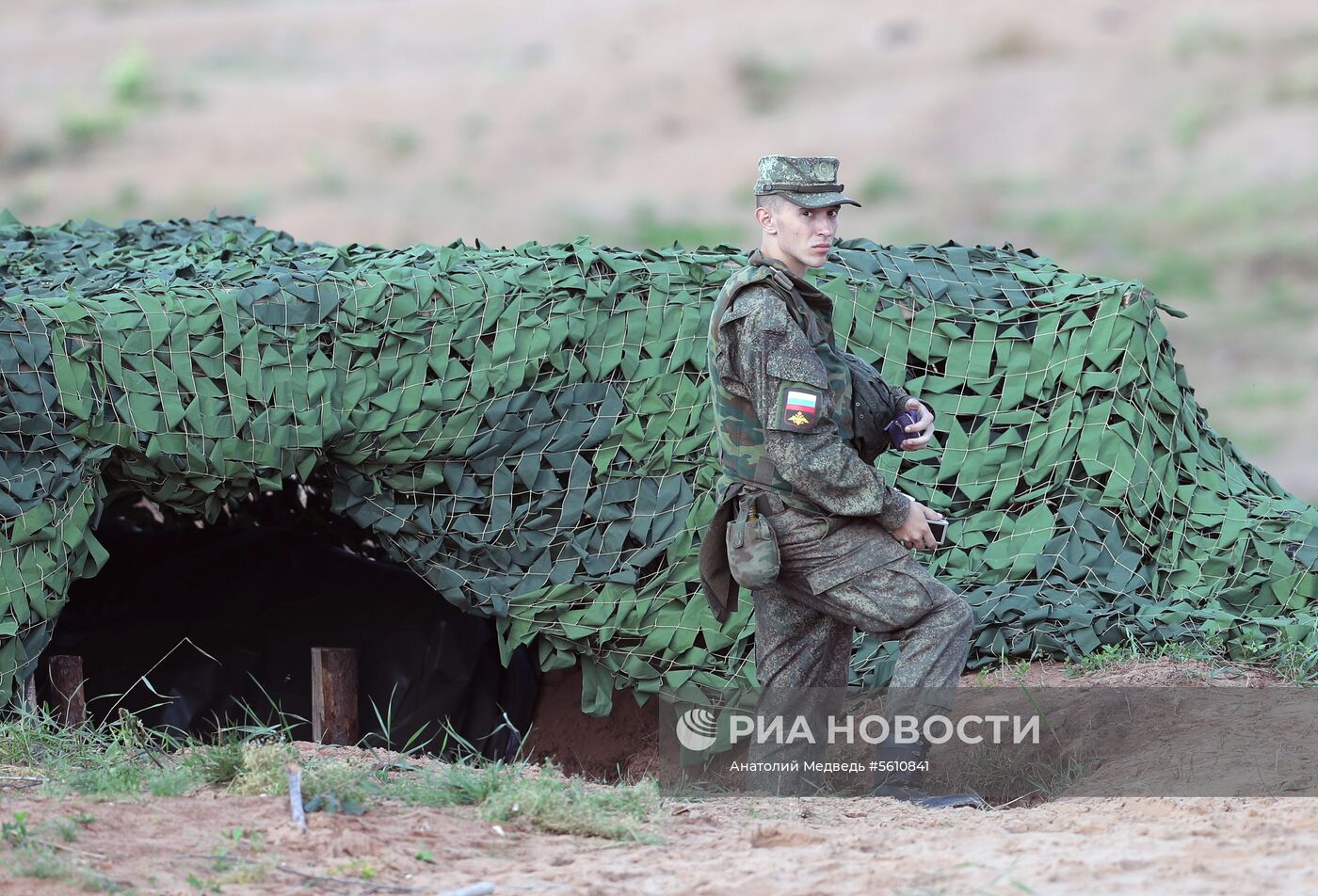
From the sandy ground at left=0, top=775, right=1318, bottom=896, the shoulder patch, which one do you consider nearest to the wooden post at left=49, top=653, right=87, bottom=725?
the sandy ground at left=0, top=775, right=1318, bottom=896

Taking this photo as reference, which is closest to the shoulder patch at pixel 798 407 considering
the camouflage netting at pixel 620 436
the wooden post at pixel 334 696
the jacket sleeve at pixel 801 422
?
the jacket sleeve at pixel 801 422

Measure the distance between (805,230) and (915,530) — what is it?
0.78 m

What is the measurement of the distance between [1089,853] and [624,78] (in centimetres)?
2270

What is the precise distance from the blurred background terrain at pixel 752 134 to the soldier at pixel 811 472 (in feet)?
31.3

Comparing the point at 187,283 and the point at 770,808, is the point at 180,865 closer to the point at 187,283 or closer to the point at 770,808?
the point at 770,808

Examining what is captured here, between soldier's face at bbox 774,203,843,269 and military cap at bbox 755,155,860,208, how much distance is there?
2 centimetres

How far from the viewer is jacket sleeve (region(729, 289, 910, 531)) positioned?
363cm

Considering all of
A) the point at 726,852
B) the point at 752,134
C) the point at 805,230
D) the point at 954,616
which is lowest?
the point at 726,852

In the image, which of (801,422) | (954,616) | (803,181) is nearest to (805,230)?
(803,181)

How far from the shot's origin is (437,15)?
30.8 metres

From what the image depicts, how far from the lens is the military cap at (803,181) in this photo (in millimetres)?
3717

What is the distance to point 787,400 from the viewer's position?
362 centimetres

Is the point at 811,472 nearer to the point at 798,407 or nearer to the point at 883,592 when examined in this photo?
the point at 798,407

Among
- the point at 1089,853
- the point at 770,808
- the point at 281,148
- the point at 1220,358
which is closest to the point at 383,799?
the point at 770,808
